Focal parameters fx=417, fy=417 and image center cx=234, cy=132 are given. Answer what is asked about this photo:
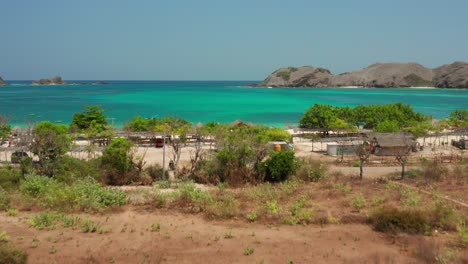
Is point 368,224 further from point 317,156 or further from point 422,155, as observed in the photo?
point 422,155

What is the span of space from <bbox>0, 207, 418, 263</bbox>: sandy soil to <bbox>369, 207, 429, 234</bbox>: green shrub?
1.25 ft

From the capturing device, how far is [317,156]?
28.9 metres

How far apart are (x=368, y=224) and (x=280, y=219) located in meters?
2.62

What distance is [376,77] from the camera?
180 metres

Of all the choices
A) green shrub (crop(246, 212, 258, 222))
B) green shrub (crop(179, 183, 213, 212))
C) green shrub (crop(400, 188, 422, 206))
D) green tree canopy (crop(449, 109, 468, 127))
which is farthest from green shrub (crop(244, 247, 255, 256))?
green tree canopy (crop(449, 109, 468, 127))

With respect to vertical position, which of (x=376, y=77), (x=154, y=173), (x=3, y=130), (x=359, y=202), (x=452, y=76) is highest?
(x=452, y=76)

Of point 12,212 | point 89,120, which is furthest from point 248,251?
point 89,120

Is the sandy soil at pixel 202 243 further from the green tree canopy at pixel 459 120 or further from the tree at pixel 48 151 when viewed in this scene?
the green tree canopy at pixel 459 120

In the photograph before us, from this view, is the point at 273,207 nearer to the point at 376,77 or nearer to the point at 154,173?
the point at 154,173

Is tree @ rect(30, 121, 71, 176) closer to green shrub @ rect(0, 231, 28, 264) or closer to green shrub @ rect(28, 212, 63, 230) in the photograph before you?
green shrub @ rect(28, 212, 63, 230)

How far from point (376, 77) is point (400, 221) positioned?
179947 millimetres

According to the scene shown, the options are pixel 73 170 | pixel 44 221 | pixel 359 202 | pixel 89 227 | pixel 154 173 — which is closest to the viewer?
pixel 89 227

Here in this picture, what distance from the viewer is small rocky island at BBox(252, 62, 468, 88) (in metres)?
176

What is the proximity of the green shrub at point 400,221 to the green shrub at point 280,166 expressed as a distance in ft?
24.5
